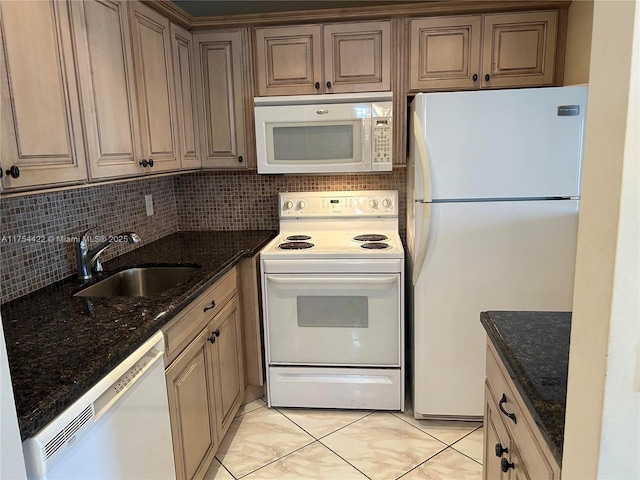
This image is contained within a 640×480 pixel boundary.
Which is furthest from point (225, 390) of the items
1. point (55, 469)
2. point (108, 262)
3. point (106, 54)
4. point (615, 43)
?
point (615, 43)

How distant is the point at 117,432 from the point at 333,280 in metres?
1.34

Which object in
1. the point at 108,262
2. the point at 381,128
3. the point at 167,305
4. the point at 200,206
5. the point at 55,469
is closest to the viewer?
the point at 55,469

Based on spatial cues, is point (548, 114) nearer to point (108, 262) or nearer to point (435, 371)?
point (435, 371)

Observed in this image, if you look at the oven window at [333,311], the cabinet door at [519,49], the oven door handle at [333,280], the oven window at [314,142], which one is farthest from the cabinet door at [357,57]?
the oven window at [333,311]

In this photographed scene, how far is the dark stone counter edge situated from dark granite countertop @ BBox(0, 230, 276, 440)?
1000 millimetres

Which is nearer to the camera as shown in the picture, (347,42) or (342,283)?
(342,283)

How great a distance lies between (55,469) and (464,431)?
1.98m

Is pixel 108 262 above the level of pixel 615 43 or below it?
below

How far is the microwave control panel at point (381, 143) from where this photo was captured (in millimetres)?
2479

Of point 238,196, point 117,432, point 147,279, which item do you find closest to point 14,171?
point 117,432

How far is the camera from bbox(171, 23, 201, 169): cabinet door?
246 centimetres

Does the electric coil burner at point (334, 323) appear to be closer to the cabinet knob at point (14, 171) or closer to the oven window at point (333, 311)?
the oven window at point (333, 311)

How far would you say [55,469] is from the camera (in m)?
0.99

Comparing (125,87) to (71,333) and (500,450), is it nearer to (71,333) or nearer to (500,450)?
(71,333)
